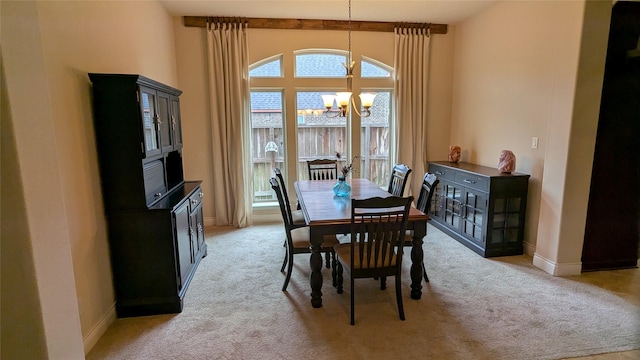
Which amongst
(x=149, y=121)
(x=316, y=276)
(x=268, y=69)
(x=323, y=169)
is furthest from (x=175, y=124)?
(x=316, y=276)

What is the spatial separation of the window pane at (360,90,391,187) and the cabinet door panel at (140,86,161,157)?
128 inches

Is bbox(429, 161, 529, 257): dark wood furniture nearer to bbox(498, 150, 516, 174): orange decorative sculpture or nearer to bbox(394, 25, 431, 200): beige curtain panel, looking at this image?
bbox(498, 150, 516, 174): orange decorative sculpture

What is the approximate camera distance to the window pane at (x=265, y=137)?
16.7 ft

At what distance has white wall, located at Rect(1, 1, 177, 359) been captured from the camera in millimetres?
1079

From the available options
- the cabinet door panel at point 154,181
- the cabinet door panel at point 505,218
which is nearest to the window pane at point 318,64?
the cabinet door panel at point 154,181

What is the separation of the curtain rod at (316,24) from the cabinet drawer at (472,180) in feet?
7.81

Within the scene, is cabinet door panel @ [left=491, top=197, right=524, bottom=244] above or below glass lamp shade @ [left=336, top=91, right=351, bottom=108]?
below

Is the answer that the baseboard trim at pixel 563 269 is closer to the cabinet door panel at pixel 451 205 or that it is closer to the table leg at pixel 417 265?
the cabinet door panel at pixel 451 205

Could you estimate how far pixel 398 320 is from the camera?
2.59 metres

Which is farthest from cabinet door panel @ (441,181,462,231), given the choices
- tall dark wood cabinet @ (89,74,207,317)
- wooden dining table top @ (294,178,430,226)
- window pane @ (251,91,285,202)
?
tall dark wood cabinet @ (89,74,207,317)

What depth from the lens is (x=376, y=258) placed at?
2.57m

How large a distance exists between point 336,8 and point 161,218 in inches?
134

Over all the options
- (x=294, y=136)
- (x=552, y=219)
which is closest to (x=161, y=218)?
(x=294, y=136)

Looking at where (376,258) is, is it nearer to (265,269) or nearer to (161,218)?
(265,269)
